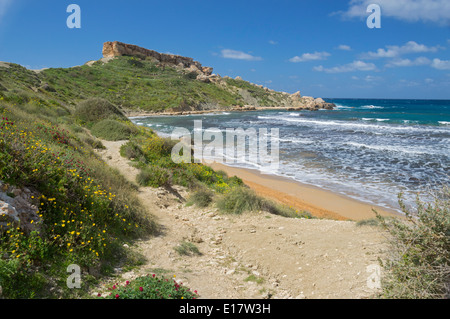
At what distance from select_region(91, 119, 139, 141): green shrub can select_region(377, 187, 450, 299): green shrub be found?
13502mm

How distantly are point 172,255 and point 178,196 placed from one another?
4171 millimetres

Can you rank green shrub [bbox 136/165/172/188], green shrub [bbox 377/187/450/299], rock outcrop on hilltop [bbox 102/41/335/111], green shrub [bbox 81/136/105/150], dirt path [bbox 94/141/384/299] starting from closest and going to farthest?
1. green shrub [bbox 377/187/450/299]
2. dirt path [bbox 94/141/384/299]
3. green shrub [bbox 136/165/172/188]
4. green shrub [bbox 81/136/105/150]
5. rock outcrop on hilltop [bbox 102/41/335/111]

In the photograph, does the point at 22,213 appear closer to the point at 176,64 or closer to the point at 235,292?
the point at 235,292

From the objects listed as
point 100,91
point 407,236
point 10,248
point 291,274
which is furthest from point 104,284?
point 100,91

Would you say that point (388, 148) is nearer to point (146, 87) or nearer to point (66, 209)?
point (66, 209)

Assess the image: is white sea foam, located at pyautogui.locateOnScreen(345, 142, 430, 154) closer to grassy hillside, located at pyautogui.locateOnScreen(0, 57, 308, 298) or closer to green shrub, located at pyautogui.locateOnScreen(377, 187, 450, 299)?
grassy hillside, located at pyautogui.locateOnScreen(0, 57, 308, 298)

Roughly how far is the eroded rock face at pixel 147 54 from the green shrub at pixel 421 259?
108113mm

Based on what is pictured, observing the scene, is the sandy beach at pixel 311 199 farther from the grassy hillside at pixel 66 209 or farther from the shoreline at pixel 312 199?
the grassy hillside at pixel 66 209

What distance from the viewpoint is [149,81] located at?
76.6 meters

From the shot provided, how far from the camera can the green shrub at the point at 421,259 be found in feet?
10.3

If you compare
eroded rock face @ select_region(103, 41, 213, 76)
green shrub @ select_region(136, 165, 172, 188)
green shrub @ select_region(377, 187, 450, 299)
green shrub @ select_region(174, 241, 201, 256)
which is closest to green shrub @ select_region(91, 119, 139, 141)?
green shrub @ select_region(136, 165, 172, 188)

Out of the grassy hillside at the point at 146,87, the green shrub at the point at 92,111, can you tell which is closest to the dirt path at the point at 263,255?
the green shrub at the point at 92,111

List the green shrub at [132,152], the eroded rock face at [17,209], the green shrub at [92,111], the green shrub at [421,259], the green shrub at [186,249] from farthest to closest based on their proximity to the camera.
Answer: the green shrub at [92,111], the green shrub at [132,152], the green shrub at [186,249], the eroded rock face at [17,209], the green shrub at [421,259]

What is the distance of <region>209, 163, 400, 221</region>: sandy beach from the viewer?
1041 cm
